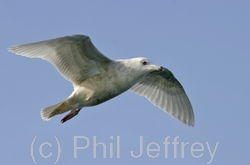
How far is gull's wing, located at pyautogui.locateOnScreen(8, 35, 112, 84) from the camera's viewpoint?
444 inches

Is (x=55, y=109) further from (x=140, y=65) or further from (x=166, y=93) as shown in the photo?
(x=166, y=93)

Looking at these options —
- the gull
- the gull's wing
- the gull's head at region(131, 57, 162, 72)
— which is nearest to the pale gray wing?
the gull's head at region(131, 57, 162, 72)

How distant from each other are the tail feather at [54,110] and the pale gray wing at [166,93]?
284 cm

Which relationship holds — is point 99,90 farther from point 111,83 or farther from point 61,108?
point 61,108

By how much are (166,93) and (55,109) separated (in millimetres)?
3697

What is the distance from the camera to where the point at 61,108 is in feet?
39.0

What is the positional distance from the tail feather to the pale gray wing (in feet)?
9.32

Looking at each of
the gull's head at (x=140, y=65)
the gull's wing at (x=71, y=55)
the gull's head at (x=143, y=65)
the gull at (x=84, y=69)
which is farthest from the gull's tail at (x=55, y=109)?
the gull's head at (x=143, y=65)

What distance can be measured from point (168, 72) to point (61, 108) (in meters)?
3.40

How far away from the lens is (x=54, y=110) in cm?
1201

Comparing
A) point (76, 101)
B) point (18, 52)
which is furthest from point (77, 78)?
point (18, 52)

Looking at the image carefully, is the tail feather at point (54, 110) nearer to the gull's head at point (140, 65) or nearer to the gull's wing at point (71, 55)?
the gull's wing at point (71, 55)

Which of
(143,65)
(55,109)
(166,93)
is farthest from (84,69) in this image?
(166,93)

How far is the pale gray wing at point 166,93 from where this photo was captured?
14.3 m
